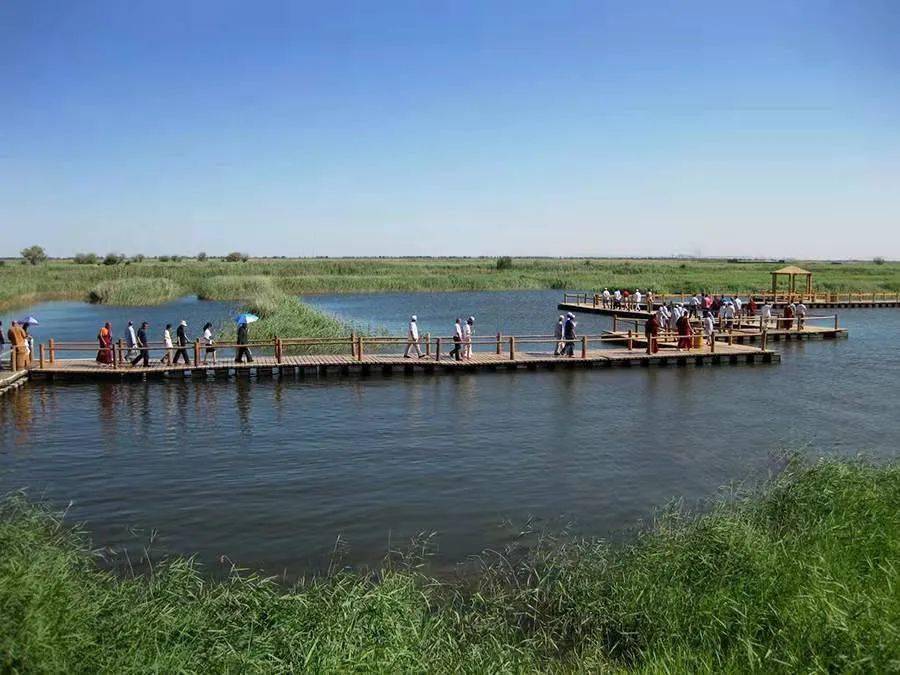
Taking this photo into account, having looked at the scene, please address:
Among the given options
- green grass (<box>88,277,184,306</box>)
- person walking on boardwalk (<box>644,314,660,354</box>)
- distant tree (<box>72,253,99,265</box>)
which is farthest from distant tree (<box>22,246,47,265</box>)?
person walking on boardwalk (<box>644,314,660,354</box>)

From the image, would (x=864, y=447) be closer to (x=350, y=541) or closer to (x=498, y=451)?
(x=498, y=451)

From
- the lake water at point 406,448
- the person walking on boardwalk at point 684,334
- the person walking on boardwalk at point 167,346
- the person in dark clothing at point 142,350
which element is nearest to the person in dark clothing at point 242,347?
the lake water at point 406,448

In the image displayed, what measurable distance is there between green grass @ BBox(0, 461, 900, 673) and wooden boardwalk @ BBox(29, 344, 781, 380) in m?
15.7

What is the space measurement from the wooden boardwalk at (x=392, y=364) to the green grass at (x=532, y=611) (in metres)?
15.7

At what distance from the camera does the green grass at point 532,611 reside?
701 cm

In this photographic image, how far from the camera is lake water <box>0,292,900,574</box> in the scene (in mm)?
12812

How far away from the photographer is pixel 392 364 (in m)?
27.7

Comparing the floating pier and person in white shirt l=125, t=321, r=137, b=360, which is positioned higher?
person in white shirt l=125, t=321, r=137, b=360

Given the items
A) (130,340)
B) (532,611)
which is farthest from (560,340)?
(532,611)

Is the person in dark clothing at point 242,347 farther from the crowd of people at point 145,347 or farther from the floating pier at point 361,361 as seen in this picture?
the floating pier at point 361,361

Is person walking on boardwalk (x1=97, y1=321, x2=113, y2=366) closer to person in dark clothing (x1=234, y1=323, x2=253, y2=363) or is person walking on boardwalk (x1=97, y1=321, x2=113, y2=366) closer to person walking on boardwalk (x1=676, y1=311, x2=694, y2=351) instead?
person in dark clothing (x1=234, y1=323, x2=253, y2=363)

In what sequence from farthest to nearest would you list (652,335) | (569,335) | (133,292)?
(133,292) → (652,335) → (569,335)

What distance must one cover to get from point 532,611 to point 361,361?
1878 cm

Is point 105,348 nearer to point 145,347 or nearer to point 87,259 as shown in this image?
point 145,347
